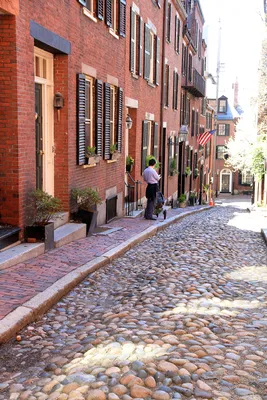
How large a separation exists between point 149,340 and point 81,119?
6.22m

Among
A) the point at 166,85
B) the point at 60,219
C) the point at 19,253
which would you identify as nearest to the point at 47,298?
the point at 19,253

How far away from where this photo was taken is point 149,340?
4.26m

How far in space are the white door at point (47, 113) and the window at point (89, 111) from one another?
1.34m

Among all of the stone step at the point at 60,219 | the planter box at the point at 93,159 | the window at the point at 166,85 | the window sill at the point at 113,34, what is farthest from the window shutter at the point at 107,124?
the window at the point at 166,85

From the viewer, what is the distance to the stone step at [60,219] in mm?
8773

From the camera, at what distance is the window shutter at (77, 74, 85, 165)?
9498 millimetres

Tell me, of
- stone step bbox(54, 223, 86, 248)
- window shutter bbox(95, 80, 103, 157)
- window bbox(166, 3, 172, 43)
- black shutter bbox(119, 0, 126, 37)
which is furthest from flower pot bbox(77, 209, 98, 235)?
window bbox(166, 3, 172, 43)

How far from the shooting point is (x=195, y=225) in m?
13.4

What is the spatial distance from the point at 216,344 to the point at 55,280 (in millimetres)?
2587

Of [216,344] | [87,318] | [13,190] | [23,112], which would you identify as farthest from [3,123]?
[216,344]

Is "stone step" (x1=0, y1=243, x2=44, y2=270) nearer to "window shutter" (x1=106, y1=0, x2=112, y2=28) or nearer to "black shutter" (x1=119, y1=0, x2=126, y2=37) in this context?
"window shutter" (x1=106, y1=0, x2=112, y2=28)

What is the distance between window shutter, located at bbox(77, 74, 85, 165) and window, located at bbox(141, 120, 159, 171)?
21.9ft

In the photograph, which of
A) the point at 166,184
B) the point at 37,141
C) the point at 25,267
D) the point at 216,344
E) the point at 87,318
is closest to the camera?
the point at 216,344

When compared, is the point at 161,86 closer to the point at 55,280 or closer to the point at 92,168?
the point at 92,168
